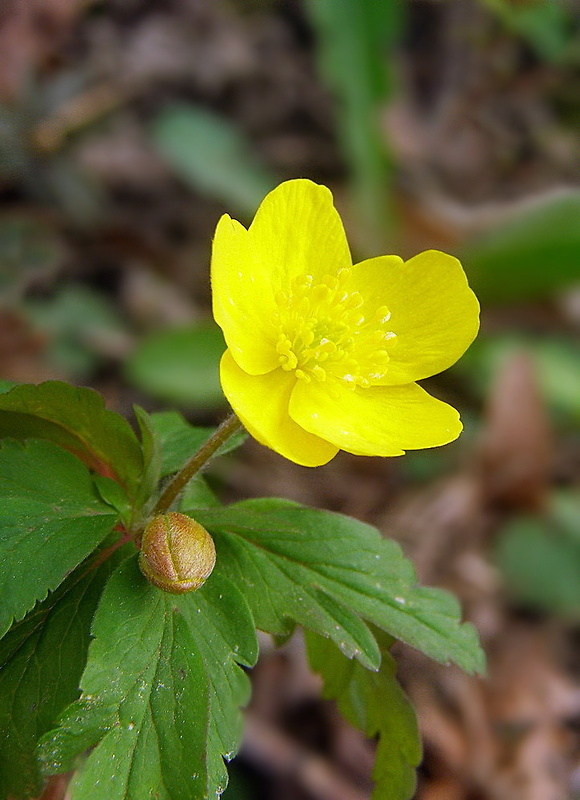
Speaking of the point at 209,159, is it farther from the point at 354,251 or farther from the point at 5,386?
the point at 5,386

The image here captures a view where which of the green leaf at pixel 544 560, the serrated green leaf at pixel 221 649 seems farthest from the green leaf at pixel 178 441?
the green leaf at pixel 544 560

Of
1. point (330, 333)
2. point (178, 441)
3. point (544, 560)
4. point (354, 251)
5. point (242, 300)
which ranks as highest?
point (242, 300)

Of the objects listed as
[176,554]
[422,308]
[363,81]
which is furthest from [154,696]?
[363,81]

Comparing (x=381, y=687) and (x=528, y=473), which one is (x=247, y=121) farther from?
(x=381, y=687)

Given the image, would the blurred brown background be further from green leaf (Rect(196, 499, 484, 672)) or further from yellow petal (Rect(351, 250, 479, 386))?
yellow petal (Rect(351, 250, 479, 386))

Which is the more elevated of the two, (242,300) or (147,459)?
(242,300)

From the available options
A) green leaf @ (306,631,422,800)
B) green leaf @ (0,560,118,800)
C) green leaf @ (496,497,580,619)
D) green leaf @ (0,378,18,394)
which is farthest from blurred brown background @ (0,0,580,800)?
green leaf @ (0,378,18,394)
